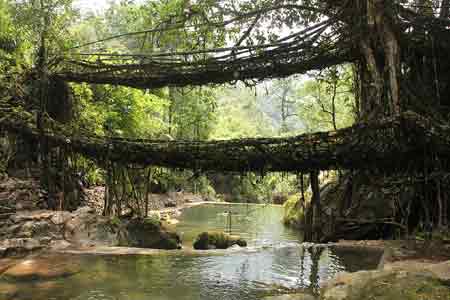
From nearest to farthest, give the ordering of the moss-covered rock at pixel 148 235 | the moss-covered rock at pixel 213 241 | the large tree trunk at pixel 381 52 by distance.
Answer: the large tree trunk at pixel 381 52
the moss-covered rock at pixel 148 235
the moss-covered rock at pixel 213 241

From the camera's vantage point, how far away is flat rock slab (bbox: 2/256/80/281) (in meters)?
4.96

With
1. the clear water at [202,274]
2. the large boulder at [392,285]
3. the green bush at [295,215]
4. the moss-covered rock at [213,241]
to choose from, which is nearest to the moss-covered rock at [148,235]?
the moss-covered rock at [213,241]

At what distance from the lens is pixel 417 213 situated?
6941mm

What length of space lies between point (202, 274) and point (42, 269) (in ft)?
6.67

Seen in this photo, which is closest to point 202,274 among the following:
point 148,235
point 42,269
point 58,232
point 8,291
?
point 42,269

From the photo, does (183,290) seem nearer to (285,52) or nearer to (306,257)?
(306,257)

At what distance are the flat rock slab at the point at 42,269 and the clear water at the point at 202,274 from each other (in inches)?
→ 4.2

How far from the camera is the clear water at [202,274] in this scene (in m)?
4.61

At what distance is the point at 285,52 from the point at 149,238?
4.77m

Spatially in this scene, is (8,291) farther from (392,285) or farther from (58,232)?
(392,285)

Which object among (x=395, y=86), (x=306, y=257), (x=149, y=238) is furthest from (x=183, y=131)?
(x=395, y=86)

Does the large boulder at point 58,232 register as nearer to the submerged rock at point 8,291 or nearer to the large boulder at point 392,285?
the submerged rock at point 8,291

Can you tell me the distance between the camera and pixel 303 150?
4.91 meters

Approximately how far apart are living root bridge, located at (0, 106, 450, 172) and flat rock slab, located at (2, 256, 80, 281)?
153 cm
